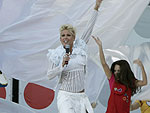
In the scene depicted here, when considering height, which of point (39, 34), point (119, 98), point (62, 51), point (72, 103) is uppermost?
point (39, 34)

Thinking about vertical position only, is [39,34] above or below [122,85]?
above

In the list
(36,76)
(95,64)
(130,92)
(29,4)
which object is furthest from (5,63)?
(130,92)

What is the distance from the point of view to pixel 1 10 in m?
4.89

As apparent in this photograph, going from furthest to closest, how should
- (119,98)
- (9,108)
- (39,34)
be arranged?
(9,108) < (39,34) < (119,98)

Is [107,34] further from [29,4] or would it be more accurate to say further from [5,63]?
[5,63]

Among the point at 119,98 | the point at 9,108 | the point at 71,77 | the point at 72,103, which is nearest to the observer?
the point at 72,103

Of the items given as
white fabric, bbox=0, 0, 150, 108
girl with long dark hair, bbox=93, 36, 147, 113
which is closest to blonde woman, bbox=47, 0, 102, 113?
girl with long dark hair, bbox=93, 36, 147, 113

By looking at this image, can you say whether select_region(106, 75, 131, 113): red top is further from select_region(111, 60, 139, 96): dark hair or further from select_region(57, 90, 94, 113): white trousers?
select_region(57, 90, 94, 113): white trousers

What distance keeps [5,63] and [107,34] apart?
148 cm

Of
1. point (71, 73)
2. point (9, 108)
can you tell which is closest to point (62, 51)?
point (71, 73)

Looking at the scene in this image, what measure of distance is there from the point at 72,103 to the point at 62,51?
56 centimetres

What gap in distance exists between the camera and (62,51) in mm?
3740

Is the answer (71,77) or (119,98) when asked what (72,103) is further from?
(119,98)

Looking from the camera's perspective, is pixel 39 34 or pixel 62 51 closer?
pixel 62 51
